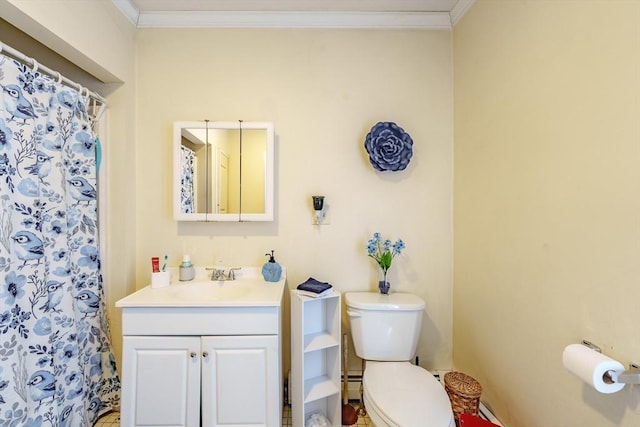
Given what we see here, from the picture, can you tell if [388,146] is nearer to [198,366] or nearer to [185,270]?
[185,270]

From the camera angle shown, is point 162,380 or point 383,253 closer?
point 162,380

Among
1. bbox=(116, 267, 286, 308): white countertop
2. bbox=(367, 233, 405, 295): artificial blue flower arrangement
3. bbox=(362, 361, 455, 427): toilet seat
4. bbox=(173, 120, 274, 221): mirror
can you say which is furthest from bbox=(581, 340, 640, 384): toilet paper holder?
bbox=(173, 120, 274, 221): mirror

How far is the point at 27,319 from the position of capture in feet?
3.71

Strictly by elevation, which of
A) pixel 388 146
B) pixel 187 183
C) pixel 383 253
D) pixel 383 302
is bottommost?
pixel 383 302

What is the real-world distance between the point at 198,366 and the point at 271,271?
0.58 metres

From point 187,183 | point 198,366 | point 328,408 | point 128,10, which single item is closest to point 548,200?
point 328,408

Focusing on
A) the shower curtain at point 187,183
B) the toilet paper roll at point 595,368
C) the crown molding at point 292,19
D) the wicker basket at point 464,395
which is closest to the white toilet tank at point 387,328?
the wicker basket at point 464,395

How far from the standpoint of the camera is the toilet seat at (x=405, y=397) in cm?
106

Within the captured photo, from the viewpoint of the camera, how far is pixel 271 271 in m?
1.62

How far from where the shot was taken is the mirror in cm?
165

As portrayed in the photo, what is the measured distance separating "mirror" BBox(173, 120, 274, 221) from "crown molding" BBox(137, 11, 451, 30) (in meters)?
0.65

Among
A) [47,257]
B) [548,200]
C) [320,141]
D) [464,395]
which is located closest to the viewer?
[548,200]

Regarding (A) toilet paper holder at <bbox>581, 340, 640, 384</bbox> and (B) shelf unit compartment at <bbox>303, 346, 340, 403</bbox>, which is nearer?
(A) toilet paper holder at <bbox>581, 340, 640, 384</bbox>

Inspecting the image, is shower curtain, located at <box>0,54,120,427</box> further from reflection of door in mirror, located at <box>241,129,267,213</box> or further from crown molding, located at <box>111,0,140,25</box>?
reflection of door in mirror, located at <box>241,129,267,213</box>
